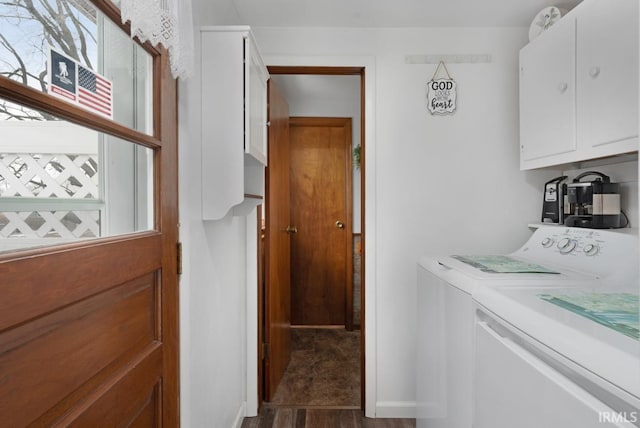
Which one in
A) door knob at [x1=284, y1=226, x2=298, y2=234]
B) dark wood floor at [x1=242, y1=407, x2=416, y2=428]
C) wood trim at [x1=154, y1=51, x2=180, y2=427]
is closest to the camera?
wood trim at [x1=154, y1=51, x2=180, y2=427]

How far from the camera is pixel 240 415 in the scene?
206cm

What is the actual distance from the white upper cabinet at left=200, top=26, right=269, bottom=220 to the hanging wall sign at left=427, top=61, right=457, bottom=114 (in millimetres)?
1221

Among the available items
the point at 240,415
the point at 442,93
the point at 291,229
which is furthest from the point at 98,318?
the point at 291,229

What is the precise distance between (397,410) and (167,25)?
225 cm

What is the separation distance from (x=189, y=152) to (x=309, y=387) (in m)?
1.92

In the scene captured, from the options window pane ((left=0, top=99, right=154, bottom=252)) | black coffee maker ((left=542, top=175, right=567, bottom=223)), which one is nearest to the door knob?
black coffee maker ((left=542, top=175, right=567, bottom=223))

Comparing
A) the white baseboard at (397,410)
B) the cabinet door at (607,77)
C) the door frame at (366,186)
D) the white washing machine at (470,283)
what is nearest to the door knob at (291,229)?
the door frame at (366,186)

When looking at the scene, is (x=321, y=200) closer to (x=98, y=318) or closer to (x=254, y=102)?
(x=254, y=102)

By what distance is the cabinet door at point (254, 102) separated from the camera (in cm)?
135

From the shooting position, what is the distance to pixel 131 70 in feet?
3.12

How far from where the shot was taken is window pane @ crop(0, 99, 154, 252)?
1.92 ft

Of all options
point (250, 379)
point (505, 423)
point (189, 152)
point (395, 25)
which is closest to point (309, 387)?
point (250, 379)

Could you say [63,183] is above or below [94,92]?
below

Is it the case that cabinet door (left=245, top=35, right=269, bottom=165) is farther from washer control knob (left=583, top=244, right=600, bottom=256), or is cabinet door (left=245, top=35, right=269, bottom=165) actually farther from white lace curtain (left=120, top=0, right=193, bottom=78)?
washer control knob (left=583, top=244, right=600, bottom=256)
